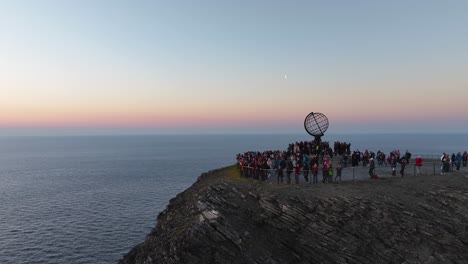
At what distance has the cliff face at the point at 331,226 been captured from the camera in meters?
21.1

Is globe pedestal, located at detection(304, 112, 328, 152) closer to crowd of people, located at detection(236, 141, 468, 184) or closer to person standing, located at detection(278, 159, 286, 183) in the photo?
crowd of people, located at detection(236, 141, 468, 184)

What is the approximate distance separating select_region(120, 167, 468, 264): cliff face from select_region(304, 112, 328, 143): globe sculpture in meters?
13.2

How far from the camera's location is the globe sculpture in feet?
135

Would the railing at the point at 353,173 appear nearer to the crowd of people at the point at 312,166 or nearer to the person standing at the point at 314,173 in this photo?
the crowd of people at the point at 312,166

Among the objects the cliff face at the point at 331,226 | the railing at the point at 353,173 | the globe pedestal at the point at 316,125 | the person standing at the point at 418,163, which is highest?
the globe pedestal at the point at 316,125

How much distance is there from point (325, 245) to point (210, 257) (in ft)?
27.4

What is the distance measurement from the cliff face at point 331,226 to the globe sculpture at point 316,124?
13.2 meters

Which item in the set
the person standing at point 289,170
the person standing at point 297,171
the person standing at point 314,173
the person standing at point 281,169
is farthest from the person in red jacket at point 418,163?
the person standing at point 281,169

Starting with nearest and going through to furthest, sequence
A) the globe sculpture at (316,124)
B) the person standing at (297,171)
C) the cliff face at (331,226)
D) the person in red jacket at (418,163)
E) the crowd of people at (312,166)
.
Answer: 1. the cliff face at (331,226)
2. the person standing at (297,171)
3. the crowd of people at (312,166)
4. the person in red jacket at (418,163)
5. the globe sculpture at (316,124)

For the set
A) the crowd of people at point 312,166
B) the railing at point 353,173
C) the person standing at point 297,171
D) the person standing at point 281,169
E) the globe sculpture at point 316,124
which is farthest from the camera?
the globe sculpture at point 316,124

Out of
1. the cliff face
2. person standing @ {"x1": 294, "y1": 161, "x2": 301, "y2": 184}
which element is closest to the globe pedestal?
person standing @ {"x1": 294, "y1": 161, "x2": 301, "y2": 184}

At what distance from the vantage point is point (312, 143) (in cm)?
4234

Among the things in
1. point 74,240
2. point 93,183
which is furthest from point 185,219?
point 93,183

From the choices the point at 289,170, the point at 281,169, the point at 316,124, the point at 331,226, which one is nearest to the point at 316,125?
the point at 316,124
